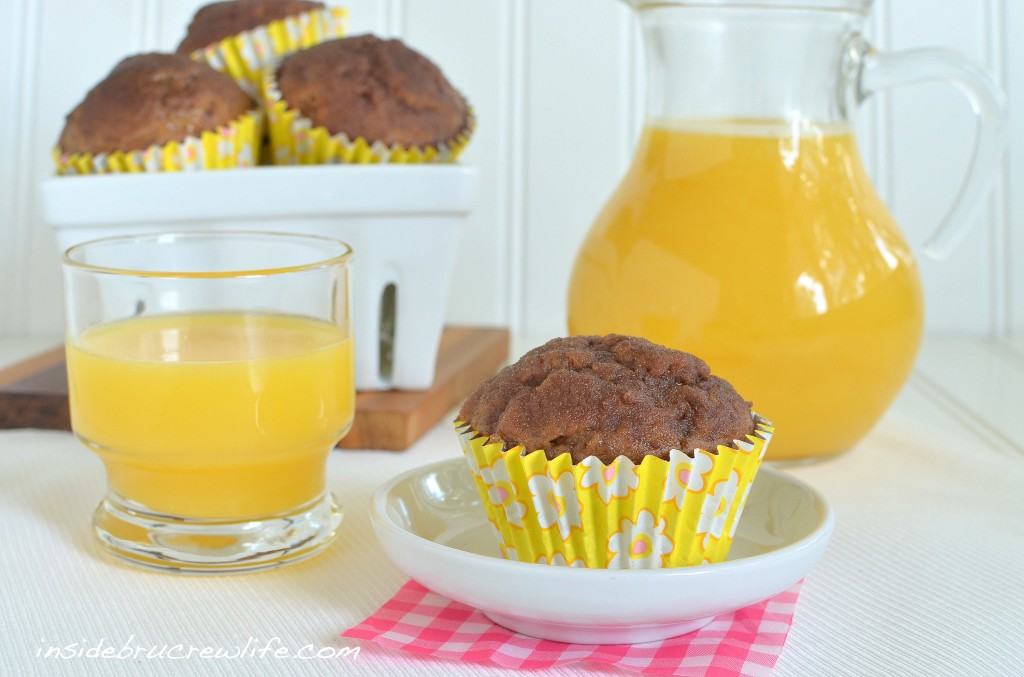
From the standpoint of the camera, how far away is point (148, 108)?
1.22m

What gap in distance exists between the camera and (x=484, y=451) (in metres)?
0.78

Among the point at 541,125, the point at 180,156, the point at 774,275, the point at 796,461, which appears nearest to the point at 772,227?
the point at 774,275

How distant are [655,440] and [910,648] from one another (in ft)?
0.68

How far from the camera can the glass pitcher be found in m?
1.09

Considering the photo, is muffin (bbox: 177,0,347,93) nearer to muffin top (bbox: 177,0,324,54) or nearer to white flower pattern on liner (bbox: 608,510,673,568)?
muffin top (bbox: 177,0,324,54)

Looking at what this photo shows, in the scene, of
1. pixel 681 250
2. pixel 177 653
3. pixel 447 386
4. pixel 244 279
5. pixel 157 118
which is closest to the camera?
pixel 177 653

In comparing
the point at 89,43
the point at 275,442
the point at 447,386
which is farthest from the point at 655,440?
the point at 89,43

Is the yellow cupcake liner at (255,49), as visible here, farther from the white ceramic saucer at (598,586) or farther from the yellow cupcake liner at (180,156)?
the white ceramic saucer at (598,586)

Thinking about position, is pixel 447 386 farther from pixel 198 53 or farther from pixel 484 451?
pixel 484 451

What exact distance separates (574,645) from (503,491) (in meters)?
0.11

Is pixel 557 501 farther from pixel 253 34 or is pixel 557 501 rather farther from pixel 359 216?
pixel 253 34

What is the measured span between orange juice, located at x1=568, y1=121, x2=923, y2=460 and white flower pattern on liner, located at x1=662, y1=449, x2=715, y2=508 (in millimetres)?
342

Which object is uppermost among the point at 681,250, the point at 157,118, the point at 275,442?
the point at 157,118

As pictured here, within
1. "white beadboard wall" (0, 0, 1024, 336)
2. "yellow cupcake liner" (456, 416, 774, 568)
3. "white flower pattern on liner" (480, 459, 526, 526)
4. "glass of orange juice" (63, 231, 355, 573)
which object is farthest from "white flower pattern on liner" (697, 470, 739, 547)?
"white beadboard wall" (0, 0, 1024, 336)
